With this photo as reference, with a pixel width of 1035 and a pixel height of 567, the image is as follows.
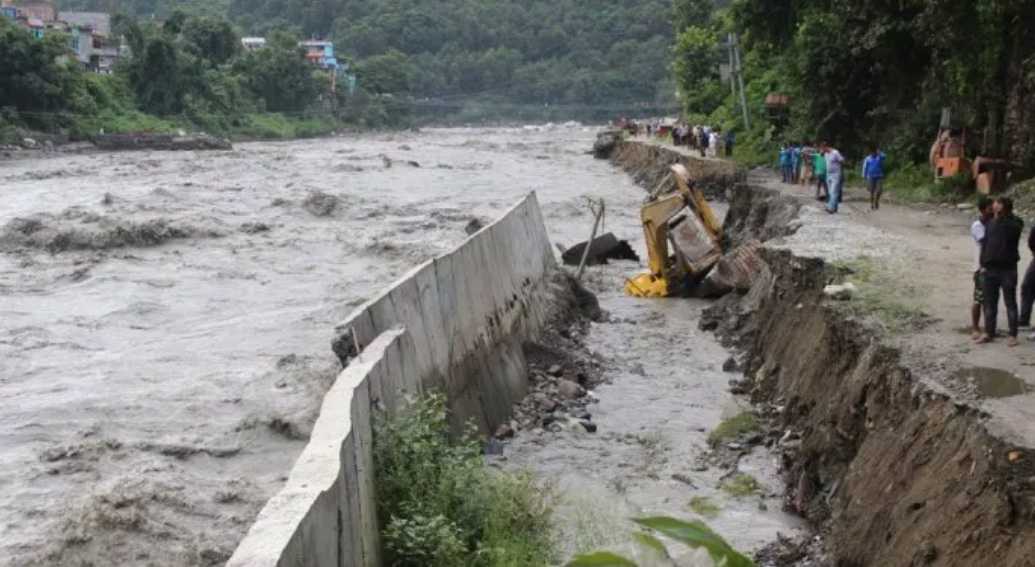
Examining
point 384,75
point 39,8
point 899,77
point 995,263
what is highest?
point 39,8

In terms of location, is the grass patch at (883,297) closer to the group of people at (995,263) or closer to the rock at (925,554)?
the group of people at (995,263)

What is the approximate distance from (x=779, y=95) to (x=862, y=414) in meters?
30.5

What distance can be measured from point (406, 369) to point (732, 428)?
4.58 m

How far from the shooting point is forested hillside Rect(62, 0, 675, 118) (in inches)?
6594

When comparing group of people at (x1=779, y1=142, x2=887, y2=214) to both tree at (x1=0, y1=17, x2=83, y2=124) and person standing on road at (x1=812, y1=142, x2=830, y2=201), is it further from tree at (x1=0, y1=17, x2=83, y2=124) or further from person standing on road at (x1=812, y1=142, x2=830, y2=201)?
tree at (x1=0, y1=17, x2=83, y2=124)

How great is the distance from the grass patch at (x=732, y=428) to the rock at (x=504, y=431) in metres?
2.21

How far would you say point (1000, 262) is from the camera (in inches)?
402

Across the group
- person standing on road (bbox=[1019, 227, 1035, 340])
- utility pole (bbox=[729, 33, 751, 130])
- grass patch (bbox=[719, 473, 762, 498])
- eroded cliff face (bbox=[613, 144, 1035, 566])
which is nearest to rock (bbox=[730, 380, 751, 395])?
eroded cliff face (bbox=[613, 144, 1035, 566])

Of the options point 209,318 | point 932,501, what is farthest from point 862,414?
point 209,318

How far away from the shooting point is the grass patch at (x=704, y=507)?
419 inches

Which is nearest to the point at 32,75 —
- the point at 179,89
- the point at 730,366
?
the point at 179,89

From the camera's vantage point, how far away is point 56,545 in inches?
314

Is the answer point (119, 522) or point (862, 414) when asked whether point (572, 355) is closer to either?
point (862, 414)

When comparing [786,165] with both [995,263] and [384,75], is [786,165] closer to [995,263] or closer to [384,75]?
[995,263]
